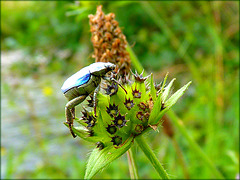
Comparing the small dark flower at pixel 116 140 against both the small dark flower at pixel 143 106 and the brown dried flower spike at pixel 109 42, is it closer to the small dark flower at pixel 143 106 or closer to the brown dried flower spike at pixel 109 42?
the small dark flower at pixel 143 106

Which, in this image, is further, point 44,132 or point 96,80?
point 44,132

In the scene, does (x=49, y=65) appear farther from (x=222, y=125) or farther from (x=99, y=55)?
(x=99, y=55)

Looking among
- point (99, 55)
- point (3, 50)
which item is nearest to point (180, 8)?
point (3, 50)

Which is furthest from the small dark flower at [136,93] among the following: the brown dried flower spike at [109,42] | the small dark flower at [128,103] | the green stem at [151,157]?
the brown dried flower spike at [109,42]

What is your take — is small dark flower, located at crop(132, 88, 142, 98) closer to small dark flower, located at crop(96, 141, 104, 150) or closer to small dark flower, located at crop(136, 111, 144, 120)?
small dark flower, located at crop(136, 111, 144, 120)

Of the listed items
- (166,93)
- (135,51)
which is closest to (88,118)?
(166,93)

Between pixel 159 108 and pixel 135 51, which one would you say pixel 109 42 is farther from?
pixel 135 51

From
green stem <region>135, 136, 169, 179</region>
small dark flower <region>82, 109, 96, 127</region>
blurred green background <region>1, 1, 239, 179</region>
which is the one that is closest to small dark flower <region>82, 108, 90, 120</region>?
small dark flower <region>82, 109, 96, 127</region>
